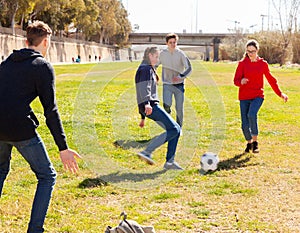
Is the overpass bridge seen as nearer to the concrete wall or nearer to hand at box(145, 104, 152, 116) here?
the concrete wall

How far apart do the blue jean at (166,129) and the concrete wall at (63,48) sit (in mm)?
39933

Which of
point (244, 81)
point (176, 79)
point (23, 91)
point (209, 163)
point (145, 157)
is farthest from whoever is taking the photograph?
point (176, 79)

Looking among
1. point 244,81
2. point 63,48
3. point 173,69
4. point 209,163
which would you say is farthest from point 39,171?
point 63,48

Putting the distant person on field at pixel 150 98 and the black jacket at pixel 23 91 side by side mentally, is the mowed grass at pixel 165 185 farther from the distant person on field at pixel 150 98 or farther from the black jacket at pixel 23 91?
the black jacket at pixel 23 91

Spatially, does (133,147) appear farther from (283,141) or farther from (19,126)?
(19,126)

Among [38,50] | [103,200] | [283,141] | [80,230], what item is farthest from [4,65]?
[283,141]

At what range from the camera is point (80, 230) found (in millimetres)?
5027

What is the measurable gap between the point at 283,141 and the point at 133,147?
10.5ft

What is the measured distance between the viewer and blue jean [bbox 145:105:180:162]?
7316mm

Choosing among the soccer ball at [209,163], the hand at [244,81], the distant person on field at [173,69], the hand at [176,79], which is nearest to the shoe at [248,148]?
the hand at [244,81]

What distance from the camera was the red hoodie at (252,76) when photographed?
341 inches

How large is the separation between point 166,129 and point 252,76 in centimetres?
212

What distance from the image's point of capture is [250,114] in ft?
28.6

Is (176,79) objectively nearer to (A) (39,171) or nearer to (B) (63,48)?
(A) (39,171)
